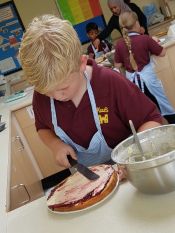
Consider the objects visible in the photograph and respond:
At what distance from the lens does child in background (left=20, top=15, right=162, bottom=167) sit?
857 millimetres

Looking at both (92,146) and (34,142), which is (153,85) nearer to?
(34,142)

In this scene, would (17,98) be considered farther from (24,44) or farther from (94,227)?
(94,227)

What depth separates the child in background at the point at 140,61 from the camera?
280 centimetres

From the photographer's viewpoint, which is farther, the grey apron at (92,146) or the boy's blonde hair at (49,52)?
the grey apron at (92,146)

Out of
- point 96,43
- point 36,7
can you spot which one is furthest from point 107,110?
point 36,7

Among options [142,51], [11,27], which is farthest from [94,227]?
[11,27]

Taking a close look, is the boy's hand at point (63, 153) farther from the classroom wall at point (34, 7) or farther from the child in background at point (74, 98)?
the classroom wall at point (34, 7)

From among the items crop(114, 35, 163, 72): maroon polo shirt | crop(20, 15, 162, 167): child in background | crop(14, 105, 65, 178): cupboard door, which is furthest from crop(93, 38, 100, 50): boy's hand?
crop(20, 15, 162, 167): child in background

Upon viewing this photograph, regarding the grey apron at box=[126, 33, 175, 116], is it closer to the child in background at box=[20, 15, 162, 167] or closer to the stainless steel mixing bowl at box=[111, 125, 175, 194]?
the child in background at box=[20, 15, 162, 167]

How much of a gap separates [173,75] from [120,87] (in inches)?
80.8

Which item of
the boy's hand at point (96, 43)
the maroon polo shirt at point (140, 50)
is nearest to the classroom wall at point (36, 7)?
the boy's hand at point (96, 43)

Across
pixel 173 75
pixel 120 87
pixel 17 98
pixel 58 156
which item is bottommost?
pixel 173 75

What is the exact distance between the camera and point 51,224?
2.67 feet

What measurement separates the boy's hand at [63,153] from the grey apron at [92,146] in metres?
0.05
